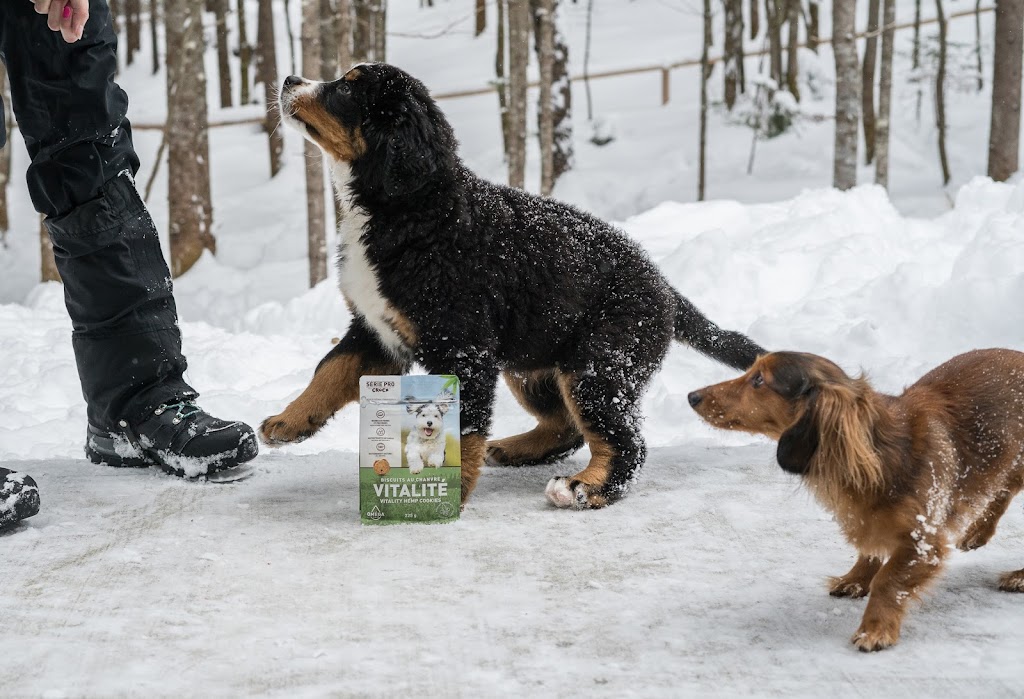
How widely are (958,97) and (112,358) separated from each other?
22.0m

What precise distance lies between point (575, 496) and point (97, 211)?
2.05 m

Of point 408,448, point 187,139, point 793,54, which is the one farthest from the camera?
point 793,54

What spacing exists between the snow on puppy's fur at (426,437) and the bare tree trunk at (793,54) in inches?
743

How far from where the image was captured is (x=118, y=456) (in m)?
4.13

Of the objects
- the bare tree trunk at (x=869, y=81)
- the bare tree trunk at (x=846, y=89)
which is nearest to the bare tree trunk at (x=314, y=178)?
the bare tree trunk at (x=846, y=89)

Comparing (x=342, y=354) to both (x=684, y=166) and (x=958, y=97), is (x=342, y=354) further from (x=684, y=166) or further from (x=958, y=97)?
(x=958, y=97)


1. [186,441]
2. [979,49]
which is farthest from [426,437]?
[979,49]

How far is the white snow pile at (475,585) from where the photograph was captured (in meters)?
2.29

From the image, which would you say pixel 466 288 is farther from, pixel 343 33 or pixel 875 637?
pixel 343 33

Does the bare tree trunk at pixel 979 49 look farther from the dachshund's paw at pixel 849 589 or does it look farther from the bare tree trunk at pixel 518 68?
the dachshund's paw at pixel 849 589

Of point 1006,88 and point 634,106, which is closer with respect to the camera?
point 1006,88

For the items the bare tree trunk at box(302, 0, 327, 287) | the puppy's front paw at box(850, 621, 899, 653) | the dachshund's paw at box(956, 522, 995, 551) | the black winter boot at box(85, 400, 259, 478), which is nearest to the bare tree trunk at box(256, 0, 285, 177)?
the bare tree trunk at box(302, 0, 327, 287)

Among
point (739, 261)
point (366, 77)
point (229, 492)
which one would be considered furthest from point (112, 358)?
point (739, 261)

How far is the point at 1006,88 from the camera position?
1221 centimetres
